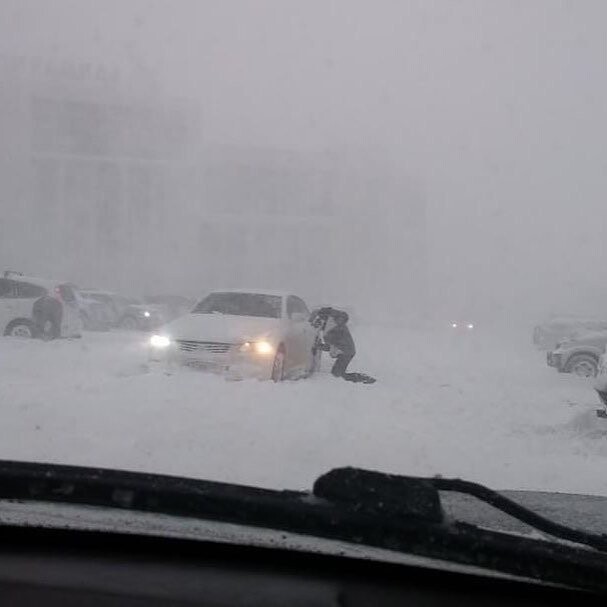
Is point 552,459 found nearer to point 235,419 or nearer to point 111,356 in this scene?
point 235,419

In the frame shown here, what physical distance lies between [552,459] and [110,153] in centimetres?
5832

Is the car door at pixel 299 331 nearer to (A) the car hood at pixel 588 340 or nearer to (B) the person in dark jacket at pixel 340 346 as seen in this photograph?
(B) the person in dark jacket at pixel 340 346

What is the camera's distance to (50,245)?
180 ft

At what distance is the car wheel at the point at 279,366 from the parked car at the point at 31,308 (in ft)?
25.5

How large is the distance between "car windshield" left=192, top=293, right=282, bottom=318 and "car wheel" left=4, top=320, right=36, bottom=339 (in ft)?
20.5

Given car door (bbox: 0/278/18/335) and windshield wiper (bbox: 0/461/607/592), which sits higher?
car door (bbox: 0/278/18/335)

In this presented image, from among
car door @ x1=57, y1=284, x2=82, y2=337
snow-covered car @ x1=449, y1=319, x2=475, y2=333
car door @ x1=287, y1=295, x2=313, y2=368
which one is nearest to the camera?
car door @ x1=287, y1=295, x2=313, y2=368

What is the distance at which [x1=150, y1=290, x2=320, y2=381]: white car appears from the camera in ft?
35.3

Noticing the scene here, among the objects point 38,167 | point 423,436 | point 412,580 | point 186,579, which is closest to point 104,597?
point 186,579

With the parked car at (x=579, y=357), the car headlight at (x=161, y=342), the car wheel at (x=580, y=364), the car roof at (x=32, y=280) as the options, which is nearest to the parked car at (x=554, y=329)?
the parked car at (x=579, y=357)

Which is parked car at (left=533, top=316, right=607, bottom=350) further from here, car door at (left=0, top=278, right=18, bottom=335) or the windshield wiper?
the windshield wiper

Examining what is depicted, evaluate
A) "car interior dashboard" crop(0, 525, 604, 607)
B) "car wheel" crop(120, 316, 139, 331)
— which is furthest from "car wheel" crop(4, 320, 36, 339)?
"car interior dashboard" crop(0, 525, 604, 607)

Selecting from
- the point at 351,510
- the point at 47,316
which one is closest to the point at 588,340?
the point at 47,316

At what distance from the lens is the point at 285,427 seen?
8.34 metres
